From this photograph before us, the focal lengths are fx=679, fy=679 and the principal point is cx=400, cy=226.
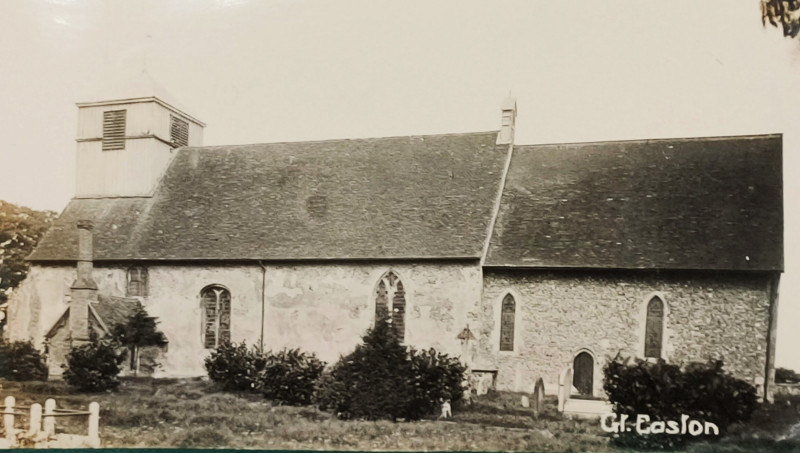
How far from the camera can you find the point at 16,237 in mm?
10875

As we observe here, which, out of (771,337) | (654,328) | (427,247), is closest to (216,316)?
(427,247)

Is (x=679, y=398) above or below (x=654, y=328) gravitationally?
below

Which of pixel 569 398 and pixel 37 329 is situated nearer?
pixel 569 398

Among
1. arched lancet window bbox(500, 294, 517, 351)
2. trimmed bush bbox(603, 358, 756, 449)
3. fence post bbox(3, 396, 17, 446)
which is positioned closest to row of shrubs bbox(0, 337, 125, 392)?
fence post bbox(3, 396, 17, 446)

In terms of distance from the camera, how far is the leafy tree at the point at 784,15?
927cm

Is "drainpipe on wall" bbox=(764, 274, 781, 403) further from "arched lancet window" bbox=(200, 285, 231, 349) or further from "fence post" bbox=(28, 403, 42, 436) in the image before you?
"fence post" bbox=(28, 403, 42, 436)

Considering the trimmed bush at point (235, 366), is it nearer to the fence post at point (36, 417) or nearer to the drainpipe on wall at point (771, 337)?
the fence post at point (36, 417)

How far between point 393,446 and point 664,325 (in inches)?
171

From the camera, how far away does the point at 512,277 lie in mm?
10883

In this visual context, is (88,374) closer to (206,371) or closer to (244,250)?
(206,371)

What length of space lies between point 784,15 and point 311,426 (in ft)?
28.6

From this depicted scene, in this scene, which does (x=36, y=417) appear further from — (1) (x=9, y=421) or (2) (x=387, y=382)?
(2) (x=387, y=382)

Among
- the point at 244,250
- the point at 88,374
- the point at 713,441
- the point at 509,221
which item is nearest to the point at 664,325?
the point at 713,441

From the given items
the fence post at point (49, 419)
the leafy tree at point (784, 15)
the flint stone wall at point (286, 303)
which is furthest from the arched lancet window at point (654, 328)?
the fence post at point (49, 419)
